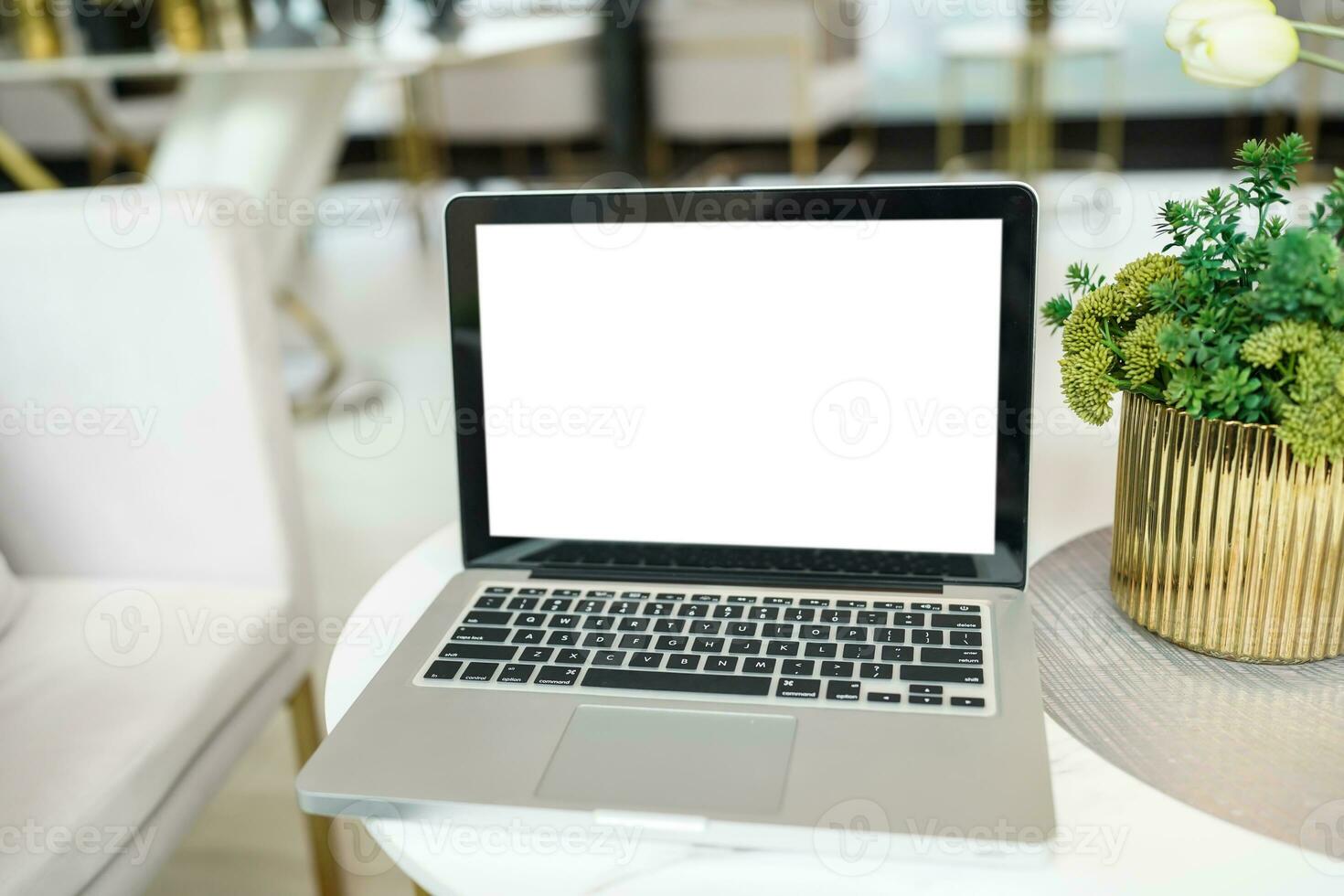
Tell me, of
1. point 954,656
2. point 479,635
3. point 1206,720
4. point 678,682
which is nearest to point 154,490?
point 479,635

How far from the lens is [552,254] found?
0.71 m

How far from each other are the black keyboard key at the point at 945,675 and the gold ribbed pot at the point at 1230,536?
0.38ft

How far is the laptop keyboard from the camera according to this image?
1.95ft

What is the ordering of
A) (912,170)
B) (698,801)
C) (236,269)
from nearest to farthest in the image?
(698,801)
(236,269)
(912,170)

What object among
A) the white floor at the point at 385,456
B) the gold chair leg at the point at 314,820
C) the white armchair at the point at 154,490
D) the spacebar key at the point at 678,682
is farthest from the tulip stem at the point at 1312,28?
the gold chair leg at the point at 314,820

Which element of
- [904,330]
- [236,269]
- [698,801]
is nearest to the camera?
[698,801]

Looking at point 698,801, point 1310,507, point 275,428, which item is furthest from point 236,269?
point 1310,507

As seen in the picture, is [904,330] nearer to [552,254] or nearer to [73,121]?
[552,254]

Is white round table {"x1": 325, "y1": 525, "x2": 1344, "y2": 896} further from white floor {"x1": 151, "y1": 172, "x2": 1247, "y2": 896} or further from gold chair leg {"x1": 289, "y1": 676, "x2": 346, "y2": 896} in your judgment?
gold chair leg {"x1": 289, "y1": 676, "x2": 346, "y2": 896}

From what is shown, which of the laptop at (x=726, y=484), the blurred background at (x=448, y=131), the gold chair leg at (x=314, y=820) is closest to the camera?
the laptop at (x=726, y=484)

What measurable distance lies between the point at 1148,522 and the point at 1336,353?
0.13 meters

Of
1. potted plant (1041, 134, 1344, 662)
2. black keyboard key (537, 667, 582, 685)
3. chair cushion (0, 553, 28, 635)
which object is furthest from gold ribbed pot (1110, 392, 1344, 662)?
chair cushion (0, 553, 28, 635)

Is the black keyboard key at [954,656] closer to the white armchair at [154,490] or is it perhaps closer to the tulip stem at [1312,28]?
the tulip stem at [1312,28]

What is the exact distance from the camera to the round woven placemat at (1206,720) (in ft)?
1.71
